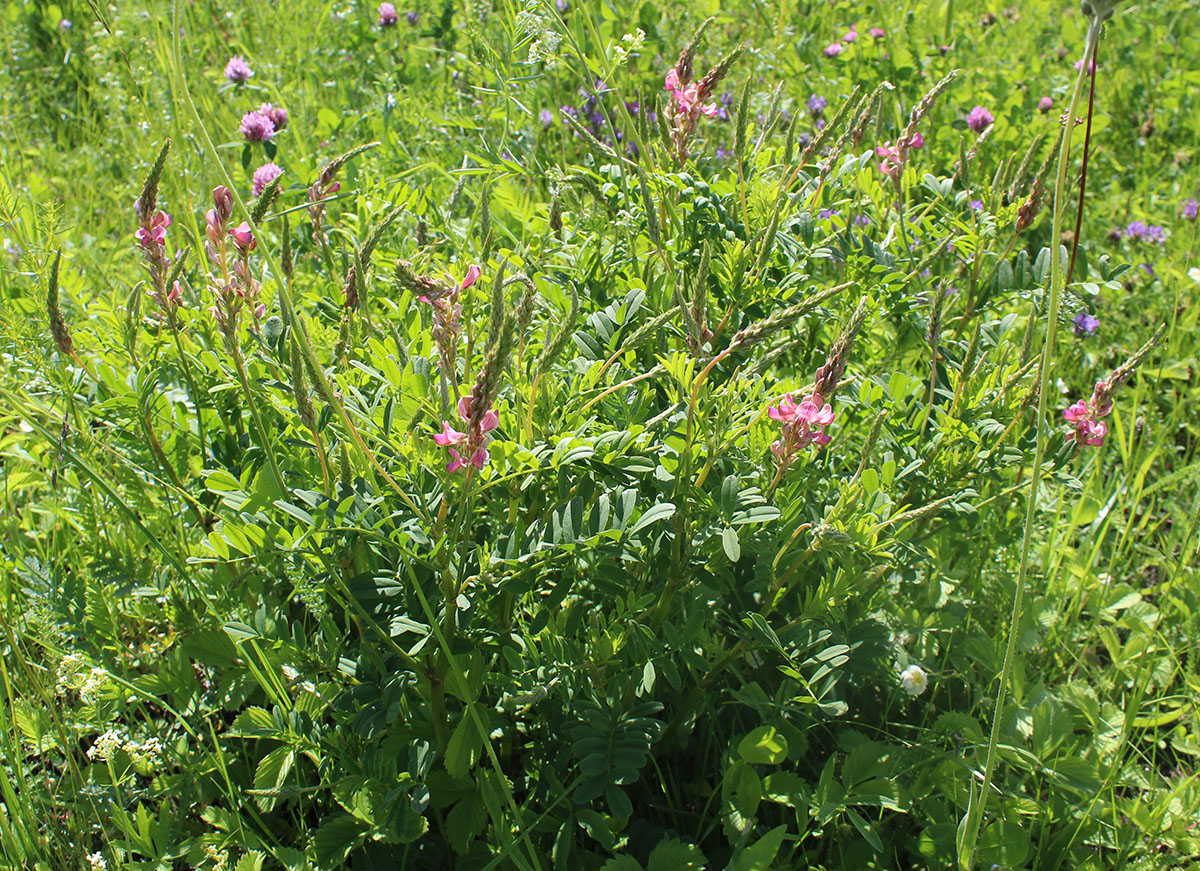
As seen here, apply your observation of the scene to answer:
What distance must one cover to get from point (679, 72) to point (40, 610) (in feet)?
4.73

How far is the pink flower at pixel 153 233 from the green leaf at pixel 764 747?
1.15 m

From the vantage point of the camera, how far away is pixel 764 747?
138 centimetres

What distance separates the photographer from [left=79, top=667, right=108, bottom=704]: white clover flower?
1389mm

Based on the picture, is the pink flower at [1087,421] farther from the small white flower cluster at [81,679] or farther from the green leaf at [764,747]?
the small white flower cluster at [81,679]

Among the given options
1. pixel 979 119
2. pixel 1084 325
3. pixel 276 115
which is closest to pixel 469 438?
pixel 276 115

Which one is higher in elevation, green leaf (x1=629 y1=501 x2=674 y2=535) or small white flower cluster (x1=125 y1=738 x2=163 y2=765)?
green leaf (x1=629 y1=501 x2=674 y2=535)

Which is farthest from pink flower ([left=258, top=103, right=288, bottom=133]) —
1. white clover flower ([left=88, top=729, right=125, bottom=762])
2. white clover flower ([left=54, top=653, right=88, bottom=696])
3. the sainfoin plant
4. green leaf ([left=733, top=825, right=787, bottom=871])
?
green leaf ([left=733, top=825, right=787, bottom=871])

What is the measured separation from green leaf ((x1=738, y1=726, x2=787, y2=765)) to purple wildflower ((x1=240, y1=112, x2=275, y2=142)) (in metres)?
2.01

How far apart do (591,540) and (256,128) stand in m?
1.85

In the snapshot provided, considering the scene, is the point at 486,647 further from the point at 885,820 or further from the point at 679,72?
the point at 679,72

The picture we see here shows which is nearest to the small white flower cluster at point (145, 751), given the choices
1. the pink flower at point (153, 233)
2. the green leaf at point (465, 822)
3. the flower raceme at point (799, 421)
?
the green leaf at point (465, 822)

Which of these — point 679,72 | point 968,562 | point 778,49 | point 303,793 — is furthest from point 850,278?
point 778,49

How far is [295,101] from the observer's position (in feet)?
11.1

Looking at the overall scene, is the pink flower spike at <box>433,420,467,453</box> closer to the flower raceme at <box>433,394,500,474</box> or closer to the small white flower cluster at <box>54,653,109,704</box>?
the flower raceme at <box>433,394,500,474</box>
